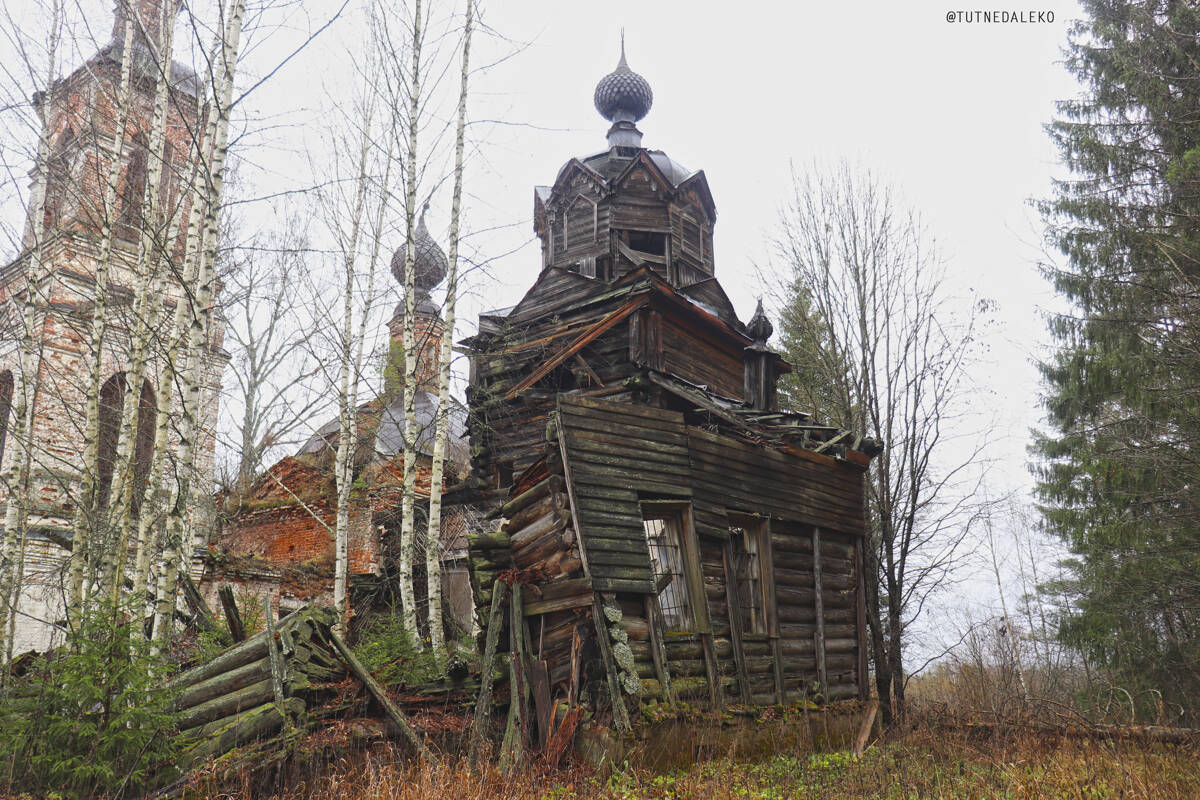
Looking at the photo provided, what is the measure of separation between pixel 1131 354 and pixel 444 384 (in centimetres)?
1282

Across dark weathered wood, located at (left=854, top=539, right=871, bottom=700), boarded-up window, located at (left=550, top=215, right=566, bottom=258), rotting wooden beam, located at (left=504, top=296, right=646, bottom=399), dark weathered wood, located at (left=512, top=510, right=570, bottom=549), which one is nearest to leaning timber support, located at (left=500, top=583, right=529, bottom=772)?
dark weathered wood, located at (left=512, top=510, right=570, bottom=549)

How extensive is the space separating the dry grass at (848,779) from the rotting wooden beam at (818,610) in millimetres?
2272

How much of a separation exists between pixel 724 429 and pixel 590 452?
3.33 metres

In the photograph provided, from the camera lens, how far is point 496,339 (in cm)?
1845

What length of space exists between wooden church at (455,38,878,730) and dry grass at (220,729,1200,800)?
1.18 m

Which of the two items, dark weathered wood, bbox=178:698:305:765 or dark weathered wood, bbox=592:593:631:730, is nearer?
dark weathered wood, bbox=178:698:305:765

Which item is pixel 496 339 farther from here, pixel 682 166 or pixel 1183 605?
pixel 1183 605

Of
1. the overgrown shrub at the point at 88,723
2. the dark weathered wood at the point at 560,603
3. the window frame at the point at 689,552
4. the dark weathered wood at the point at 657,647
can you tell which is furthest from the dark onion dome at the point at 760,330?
the overgrown shrub at the point at 88,723

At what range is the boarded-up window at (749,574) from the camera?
464 inches

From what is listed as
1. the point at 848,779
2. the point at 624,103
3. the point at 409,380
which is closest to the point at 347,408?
the point at 409,380

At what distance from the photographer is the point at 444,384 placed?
41.5ft

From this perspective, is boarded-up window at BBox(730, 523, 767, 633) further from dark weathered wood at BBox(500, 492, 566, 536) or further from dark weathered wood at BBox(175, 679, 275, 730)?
dark weathered wood at BBox(175, 679, 275, 730)

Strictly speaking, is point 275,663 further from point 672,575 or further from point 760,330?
point 760,330

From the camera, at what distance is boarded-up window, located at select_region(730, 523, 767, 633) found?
38.6ft
